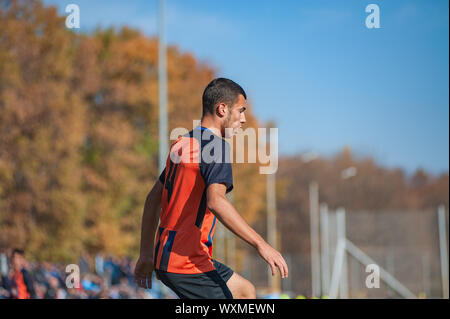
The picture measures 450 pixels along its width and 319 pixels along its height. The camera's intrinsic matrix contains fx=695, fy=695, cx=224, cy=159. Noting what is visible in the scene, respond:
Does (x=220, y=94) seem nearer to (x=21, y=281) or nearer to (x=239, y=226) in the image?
(x=239, y=226)

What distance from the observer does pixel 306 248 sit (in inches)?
2527

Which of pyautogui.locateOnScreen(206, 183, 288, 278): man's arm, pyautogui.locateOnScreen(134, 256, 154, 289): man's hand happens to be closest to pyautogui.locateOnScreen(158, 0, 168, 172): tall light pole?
→ pyautogui.locateOnScreen(134, 256, 154, 289): man's hand

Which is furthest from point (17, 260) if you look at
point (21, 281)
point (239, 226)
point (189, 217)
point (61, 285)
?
point (239, 226)

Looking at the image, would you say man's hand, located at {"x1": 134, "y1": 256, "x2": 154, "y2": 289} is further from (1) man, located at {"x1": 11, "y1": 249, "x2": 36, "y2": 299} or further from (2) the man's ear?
(1) man, located at {"x1": 11, "y1": 249, "x2": 36, "y2": 299}

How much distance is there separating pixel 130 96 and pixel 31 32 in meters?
7.69

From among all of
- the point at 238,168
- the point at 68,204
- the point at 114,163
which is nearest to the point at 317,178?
the point at 238,168

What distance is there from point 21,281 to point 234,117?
786cm

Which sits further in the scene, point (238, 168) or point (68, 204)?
point (238, 168)

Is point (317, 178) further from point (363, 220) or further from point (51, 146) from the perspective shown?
point (363, 220)

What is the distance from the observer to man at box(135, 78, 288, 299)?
11.8 feet

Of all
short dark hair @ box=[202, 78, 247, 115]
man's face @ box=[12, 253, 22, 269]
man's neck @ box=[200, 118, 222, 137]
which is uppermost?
short dark hair @ box=[202, 78, 247, 115]

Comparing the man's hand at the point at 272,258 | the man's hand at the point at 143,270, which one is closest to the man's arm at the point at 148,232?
the man's hand at the point at 143,270

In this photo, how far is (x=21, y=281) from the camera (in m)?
10.8
